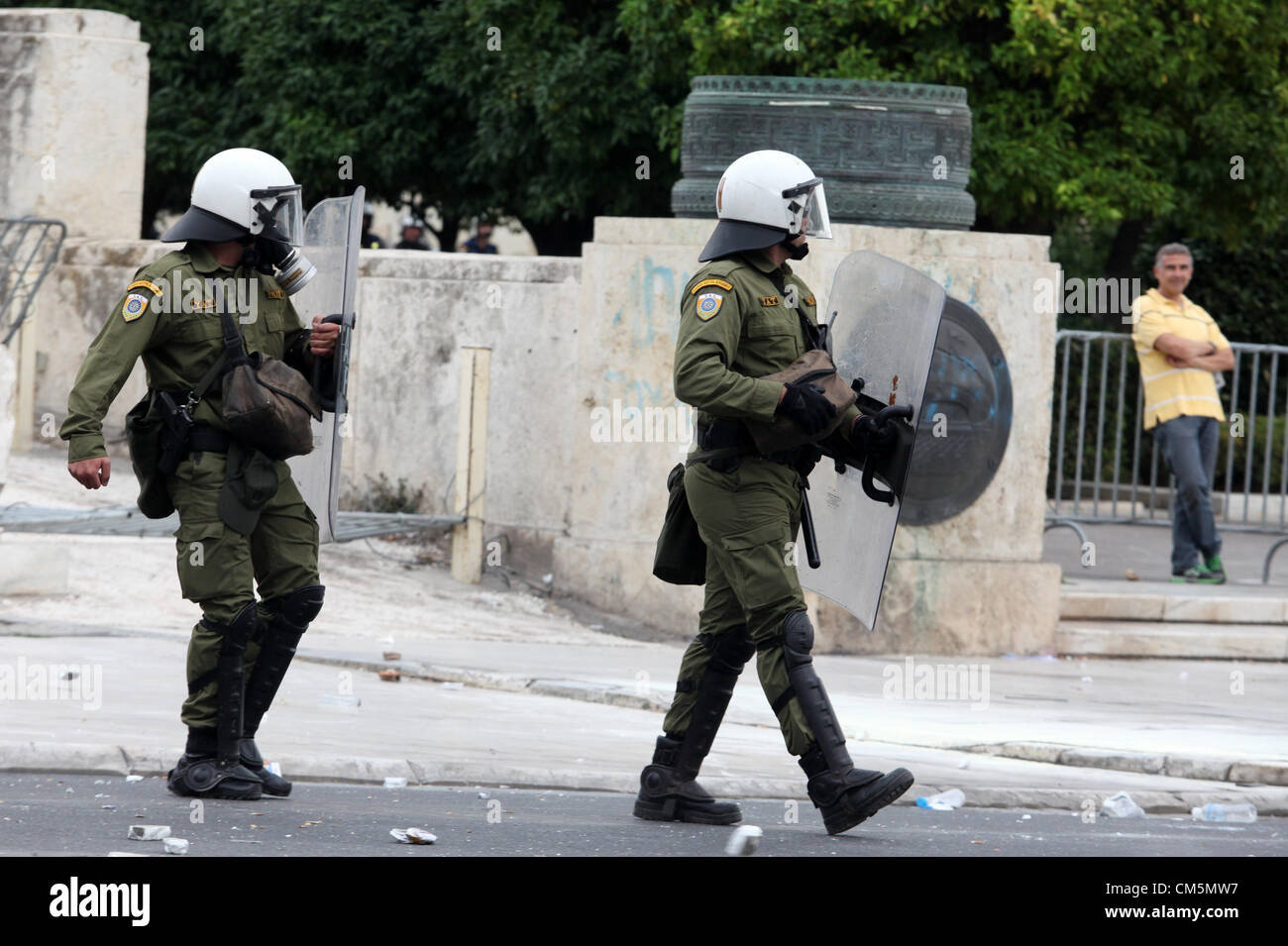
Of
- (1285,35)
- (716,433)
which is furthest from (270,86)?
(716,433)

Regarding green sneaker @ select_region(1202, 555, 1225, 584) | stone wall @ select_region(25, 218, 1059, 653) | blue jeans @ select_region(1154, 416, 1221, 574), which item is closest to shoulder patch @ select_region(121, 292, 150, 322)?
stone wall @ select_region(25, 218, 1059, 653)

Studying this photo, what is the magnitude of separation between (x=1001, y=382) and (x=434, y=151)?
46.0 feet

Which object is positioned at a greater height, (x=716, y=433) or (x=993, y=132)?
(x=993, y=132)

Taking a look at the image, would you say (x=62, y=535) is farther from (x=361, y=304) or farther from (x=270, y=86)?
(x=270, y=86)

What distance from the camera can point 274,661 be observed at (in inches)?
235

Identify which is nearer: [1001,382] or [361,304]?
[1001,382]

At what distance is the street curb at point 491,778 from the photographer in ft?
20.3

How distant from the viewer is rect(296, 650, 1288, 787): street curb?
23.5ft

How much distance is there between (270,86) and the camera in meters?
23.0

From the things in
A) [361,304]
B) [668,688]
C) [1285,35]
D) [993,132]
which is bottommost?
[668,688]

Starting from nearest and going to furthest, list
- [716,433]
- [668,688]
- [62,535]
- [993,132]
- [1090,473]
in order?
[716,433]
[668,688]
[62,535]
[1090,473]
[993,132]

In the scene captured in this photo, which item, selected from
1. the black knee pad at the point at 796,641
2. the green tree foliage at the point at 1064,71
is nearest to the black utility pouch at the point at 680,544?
the black knee pad at the point at 796,641

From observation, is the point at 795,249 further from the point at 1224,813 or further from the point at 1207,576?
the point at 1207,576
